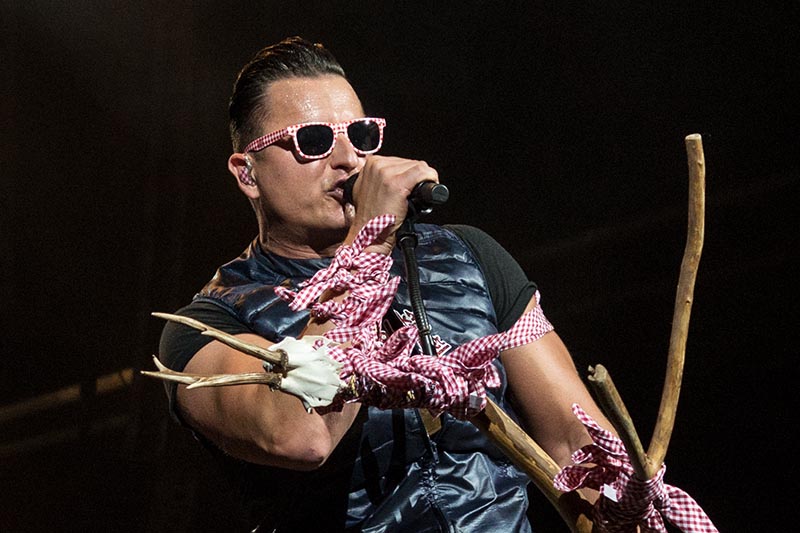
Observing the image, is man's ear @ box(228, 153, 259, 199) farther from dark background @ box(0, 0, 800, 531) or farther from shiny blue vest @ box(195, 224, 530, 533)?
dark background @ box(0, 0, 800, 531)

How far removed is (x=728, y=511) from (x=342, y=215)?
3.52 feet

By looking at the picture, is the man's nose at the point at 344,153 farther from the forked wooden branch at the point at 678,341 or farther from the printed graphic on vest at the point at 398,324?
the forked wooden branch at the point at 678,341

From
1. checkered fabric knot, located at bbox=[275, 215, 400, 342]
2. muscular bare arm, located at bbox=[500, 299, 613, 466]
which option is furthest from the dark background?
checkered fabric knot, located at bbox=[275, 215, 400, 342]

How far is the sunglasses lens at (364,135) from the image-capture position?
1514mm

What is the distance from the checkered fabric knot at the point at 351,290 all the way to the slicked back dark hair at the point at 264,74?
0.79 meters

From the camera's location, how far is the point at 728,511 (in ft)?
6.70

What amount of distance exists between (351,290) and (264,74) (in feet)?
2.92

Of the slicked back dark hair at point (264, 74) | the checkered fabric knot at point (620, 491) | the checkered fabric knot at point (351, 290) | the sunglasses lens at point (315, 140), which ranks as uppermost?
the slicked back dark hair at point (264, 74)

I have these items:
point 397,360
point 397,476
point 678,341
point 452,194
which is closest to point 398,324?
point 397,476

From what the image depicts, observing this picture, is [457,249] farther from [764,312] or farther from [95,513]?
[95,513]

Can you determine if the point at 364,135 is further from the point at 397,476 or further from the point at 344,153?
the point at 397,476

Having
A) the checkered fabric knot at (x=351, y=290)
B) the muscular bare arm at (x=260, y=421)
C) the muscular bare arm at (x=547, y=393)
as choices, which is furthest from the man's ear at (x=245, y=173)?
the checkered fabric knot at (x=351, y=290)

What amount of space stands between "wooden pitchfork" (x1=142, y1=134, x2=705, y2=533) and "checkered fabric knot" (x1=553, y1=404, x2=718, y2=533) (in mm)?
14

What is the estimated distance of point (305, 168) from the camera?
153 cm
